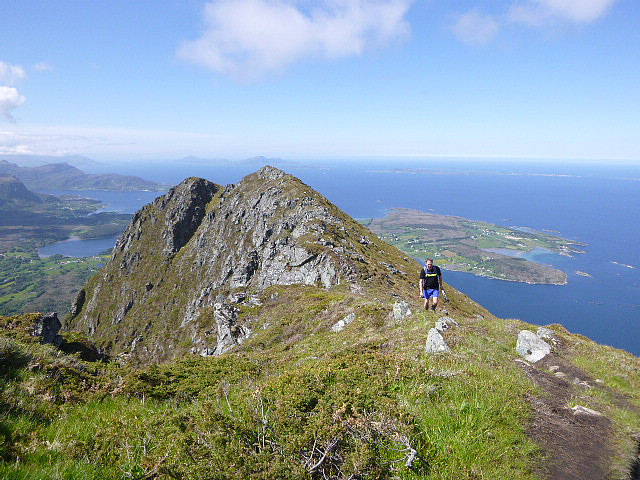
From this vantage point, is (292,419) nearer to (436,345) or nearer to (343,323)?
(436,345)

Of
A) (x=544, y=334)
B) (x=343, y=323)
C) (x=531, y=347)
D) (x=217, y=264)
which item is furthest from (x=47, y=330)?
(x=217, y=264)

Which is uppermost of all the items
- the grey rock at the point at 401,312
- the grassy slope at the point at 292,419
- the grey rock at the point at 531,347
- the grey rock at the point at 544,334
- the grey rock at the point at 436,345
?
the grassy slope at the point at 292,419

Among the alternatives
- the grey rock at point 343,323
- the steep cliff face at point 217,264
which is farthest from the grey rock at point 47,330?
the grey rock at point 343,323

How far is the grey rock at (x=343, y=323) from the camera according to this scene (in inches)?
846

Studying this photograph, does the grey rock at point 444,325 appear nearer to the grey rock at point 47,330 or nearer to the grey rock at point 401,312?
the grey rock at point 401,312

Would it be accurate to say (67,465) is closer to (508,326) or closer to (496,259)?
(508,326)

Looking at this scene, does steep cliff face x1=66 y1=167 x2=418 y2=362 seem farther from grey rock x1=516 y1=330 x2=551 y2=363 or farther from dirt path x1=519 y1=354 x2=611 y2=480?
dirt path x1=519 y1=354 x2=611 y2=480

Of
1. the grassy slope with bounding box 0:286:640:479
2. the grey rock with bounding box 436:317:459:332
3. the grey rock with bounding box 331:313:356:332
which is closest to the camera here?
the grassy slope with bounding box 0:286:640:479

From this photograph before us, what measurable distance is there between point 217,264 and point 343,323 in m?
69.0

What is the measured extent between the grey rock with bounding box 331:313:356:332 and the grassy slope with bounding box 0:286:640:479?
10186mm

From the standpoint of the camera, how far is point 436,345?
1141 cm

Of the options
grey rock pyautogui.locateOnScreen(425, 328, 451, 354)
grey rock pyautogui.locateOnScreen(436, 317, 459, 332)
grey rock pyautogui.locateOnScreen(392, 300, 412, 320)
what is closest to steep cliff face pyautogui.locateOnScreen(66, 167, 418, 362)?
grey rock pyautogui.locateOnScreen(392, 300, 412, 320)

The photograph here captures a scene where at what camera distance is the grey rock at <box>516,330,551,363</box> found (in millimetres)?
12819

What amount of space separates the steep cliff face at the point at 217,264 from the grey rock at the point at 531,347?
872 inches
